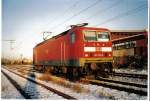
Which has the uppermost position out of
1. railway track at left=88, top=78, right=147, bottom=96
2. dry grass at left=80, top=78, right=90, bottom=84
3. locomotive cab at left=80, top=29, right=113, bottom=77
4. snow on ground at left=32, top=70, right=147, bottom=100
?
locomotive cab at left=80, top=29, right=113, bottom=77

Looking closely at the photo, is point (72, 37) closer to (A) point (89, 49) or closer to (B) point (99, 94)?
(A) point (89, 49)

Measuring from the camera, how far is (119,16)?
216 inches

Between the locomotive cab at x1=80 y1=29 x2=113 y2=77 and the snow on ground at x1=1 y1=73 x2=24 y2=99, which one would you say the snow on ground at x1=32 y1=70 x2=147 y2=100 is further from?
the snow on ground at x1=1 y1=73 x2=24 y2=99

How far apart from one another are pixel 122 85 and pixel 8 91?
2.10 m

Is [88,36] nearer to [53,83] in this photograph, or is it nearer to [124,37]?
[124,37]

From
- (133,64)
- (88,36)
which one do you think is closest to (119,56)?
(133,64)

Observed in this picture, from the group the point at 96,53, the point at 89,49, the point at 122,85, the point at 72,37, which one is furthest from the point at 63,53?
the point at 122,85

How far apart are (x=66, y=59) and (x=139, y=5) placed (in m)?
1.73

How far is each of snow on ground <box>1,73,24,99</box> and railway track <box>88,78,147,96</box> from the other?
1382 millimetres

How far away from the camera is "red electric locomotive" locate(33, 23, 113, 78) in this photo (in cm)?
560

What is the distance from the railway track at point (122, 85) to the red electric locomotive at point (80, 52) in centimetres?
20

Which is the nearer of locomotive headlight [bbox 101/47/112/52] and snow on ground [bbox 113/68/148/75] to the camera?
snow on ground [bbox 113/68/148/75]

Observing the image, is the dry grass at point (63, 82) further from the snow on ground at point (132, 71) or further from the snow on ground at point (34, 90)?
the snow on ground at point (132, 71)

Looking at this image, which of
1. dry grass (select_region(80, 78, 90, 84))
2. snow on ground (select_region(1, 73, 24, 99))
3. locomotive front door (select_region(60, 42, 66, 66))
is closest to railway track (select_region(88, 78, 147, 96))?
dry grass (select_region(80, 78, 90, 84))
